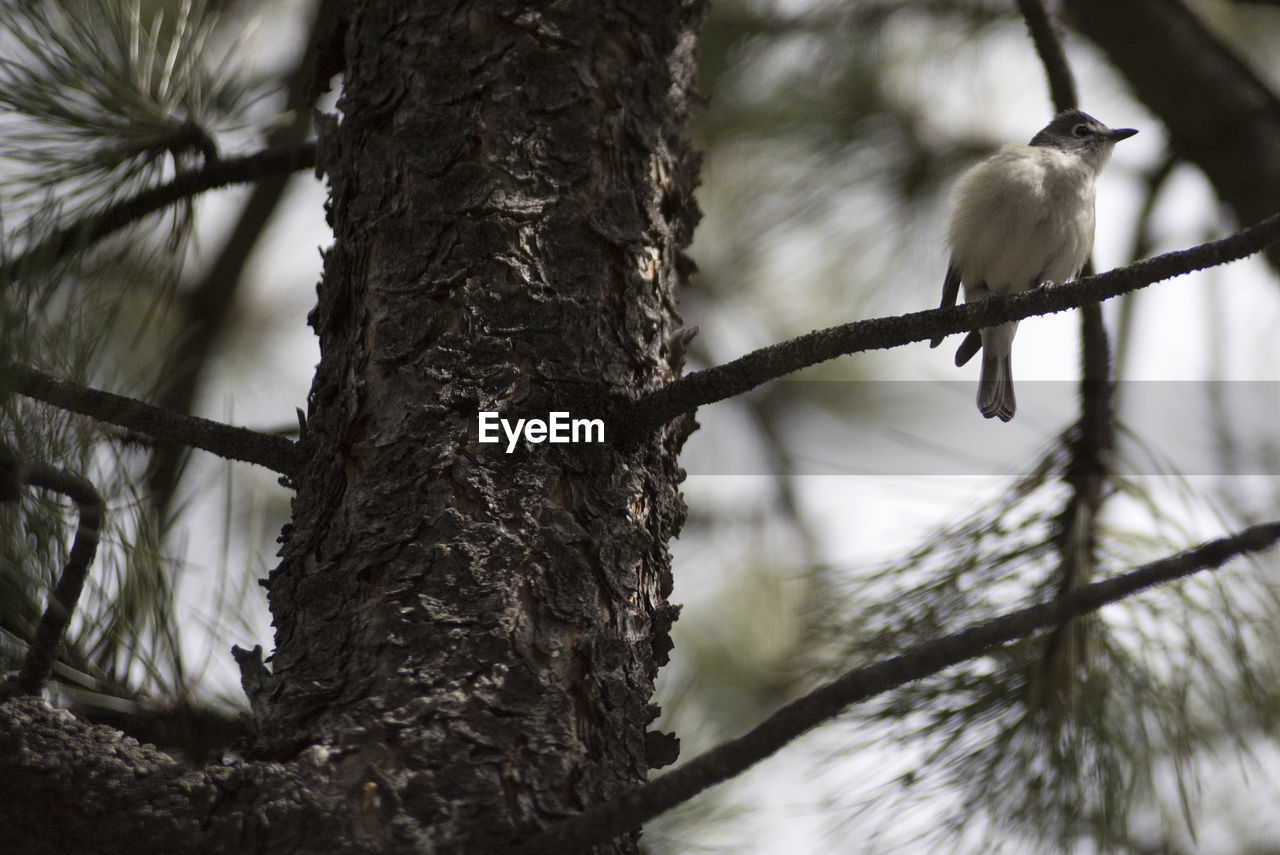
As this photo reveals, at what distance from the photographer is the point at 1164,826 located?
2.15 metres

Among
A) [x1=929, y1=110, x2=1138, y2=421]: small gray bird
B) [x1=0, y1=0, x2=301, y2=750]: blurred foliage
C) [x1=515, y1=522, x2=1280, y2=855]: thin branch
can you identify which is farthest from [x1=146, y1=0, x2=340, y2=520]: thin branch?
[x1=515, y1=522, x2=1280, y2=855]: thin branch

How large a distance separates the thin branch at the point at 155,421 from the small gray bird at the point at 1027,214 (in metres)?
1.87

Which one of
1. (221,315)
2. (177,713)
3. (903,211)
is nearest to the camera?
(177,713)

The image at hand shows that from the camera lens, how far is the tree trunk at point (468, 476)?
4.32ft

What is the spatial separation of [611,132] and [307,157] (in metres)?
0.65

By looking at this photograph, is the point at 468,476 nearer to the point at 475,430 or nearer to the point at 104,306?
the point at 475,430

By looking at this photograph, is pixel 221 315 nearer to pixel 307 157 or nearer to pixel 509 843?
pixel 307 157

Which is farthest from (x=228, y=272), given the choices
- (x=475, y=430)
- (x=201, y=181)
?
(x=475, y=430)

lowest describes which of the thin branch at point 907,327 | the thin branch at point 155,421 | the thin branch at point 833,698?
the thin branch at point 833,698

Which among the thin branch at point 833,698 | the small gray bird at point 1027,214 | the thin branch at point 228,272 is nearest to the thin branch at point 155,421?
the thin branch at point 833,698

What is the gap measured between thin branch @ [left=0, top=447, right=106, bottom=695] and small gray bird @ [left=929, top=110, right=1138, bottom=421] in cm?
218

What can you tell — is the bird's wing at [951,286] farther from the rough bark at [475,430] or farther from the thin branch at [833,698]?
the thin branch at [833,698]

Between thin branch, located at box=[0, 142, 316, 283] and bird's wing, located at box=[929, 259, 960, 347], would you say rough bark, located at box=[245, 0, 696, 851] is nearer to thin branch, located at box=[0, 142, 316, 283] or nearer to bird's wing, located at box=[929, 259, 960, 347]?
thin branch, located at box=[0, 142, 316, 283]

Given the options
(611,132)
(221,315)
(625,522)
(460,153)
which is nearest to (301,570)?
(625,522)
